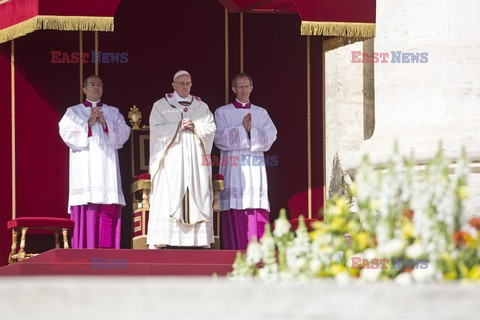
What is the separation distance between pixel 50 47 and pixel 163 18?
125 cm

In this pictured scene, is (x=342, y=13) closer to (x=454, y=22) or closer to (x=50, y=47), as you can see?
(x=454, y=22)

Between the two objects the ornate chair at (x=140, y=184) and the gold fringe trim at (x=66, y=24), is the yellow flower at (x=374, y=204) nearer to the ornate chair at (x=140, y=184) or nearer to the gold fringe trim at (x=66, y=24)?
the gold fringe trim at (x=66, y=24)

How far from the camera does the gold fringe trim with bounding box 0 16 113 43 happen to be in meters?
12.6

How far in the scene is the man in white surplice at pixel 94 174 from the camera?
1338cm

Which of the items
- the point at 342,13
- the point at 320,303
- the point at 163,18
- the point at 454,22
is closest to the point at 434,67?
the point at 454,22

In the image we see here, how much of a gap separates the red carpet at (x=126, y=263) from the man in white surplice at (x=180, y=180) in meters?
1.72

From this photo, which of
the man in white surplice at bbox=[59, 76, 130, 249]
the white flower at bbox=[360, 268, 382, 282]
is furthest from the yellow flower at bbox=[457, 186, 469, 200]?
the man in white surplice at bbox=[59, 76, 130, 249]

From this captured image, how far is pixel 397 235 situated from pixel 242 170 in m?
7.63

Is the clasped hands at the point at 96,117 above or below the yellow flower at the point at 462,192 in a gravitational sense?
Result: above

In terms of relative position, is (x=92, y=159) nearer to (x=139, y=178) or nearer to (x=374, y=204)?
(x=139, y=178)

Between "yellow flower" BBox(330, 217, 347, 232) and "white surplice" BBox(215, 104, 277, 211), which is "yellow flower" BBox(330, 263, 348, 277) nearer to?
"yellow flower" BBox(330, 217, 347, 232)

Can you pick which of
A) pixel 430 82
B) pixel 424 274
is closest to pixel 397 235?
pixel 424 274

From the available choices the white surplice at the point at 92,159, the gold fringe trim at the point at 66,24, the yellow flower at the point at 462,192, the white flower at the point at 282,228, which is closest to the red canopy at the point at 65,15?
the gold fringe trim at the point at 66,24

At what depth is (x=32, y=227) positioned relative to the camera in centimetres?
1309
